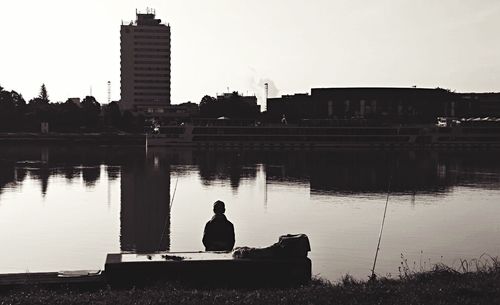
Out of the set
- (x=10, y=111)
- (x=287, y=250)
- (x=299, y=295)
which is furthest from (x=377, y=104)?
(x=299, y=295)

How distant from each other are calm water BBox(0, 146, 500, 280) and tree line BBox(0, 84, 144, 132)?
80.6m

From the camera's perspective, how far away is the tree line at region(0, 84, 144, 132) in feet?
459

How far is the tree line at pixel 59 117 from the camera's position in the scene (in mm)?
140000

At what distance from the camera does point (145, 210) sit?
1287 inches

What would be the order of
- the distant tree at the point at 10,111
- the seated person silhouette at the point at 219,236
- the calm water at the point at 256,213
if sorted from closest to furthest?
the seated person silhouette at the point at 219,236, the calm water at the point at 256,213, the distant tree at the point at 10,111

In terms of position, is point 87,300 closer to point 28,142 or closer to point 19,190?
point 19,190

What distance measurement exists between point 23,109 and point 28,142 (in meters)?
26.9

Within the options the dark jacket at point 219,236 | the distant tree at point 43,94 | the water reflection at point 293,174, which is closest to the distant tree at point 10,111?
the distant tree at point 43,94

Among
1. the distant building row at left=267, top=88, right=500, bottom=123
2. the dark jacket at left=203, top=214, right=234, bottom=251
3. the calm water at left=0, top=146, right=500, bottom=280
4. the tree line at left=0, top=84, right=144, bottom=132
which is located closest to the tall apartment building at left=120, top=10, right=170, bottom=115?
the tree line at left=0, top=84, right=144, bottom=132

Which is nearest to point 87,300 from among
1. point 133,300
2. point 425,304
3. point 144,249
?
point 133,300

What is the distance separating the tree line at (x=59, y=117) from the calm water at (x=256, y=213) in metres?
80.6

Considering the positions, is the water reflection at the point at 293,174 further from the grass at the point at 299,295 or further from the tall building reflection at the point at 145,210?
the grass at the point at 299,295

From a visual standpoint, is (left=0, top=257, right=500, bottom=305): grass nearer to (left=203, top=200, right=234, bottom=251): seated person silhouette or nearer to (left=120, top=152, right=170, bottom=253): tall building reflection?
(left=203, top=200, right=234, bottom=251): seated person silhouette

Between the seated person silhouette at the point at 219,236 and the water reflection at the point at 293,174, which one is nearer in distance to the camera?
the seated person silhouette at the point at 219,236
